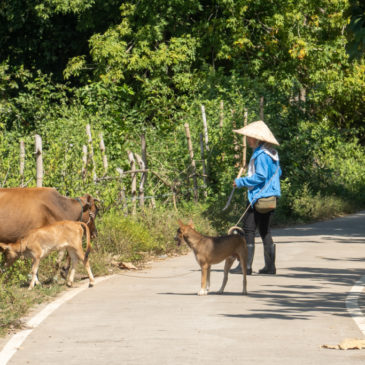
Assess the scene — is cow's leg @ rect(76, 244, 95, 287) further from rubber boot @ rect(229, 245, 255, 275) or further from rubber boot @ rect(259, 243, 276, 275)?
rubber boot @ rect(259, 243, 276, 275)

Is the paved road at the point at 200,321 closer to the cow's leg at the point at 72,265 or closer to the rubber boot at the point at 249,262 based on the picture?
the rubber boot at the point at 249,262

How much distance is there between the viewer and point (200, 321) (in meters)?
10.0

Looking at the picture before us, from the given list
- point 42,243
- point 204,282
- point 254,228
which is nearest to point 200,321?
point 204,282

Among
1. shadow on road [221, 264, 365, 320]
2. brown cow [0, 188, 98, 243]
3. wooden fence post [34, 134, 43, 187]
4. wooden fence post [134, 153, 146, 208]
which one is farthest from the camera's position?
wooden fence post [134, 153, 146, 208]

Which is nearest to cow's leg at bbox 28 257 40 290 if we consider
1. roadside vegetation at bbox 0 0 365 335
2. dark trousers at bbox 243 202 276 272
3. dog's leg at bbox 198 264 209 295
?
roadside vegetation at bbox 0 0 365 335

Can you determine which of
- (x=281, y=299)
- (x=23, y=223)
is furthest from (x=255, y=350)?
(x=23, y=223)

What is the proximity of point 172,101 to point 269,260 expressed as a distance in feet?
64.0

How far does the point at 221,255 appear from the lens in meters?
12.2

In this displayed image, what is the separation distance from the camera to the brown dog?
12156 mm

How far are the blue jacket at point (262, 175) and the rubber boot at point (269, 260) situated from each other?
699 mm

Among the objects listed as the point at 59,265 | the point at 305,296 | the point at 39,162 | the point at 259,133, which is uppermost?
the point at 259,133

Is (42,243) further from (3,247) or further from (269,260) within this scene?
(269,260)

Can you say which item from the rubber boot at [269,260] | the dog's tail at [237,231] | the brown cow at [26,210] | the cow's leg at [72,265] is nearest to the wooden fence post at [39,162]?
the brown cow at [26,210]

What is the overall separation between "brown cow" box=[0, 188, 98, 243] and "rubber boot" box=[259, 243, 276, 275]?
2861 millimetres
